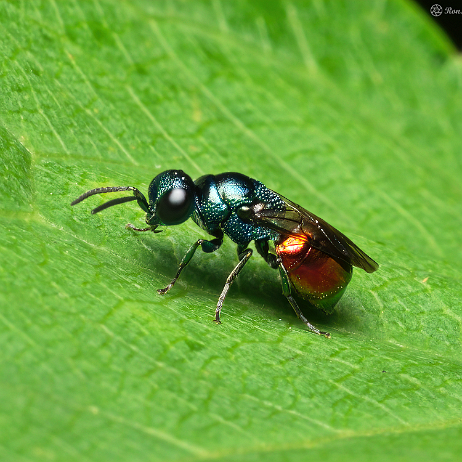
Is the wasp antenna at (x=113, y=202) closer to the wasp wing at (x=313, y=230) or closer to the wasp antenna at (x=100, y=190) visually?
the wasp antenna at (x=100, y=190)

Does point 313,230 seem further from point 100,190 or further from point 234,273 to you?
point 100,190

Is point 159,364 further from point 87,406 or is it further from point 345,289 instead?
point 345,289

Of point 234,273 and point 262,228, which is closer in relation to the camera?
point 234,273

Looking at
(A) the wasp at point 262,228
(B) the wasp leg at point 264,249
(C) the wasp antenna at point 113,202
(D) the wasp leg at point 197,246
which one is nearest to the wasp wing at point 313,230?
(A) the wasp at point 262,228

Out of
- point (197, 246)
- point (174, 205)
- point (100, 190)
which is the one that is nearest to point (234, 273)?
point (197, 246)

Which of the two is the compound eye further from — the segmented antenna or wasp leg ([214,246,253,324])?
wasp leg ([214,246,253,324])

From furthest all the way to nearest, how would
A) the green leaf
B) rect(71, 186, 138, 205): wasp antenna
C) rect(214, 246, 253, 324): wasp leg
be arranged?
rect(214, 246, 253, 324): wasp leg
rect(71, 186, 138, 205): wasp antenna
the green leaf

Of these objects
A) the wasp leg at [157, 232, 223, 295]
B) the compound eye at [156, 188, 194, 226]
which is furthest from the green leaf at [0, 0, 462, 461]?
the compound eye at [156, 188, 194, 226]

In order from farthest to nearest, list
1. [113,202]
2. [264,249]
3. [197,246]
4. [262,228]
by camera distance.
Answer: [264,249]
[262,228]
[197,246]
[113,202]
